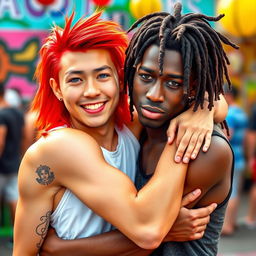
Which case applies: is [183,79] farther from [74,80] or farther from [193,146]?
[74,80]

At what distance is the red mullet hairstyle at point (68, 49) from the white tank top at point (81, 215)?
212mm

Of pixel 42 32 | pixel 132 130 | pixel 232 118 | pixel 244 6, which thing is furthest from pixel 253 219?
pixel 132 130

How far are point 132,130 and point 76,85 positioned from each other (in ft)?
1.48

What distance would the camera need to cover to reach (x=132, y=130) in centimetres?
275

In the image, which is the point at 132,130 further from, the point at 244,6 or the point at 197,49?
the point at 244,6

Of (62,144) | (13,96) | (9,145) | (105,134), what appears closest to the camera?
(62,144)

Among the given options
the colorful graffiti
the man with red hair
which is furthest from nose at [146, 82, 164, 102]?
the colorful graffiti

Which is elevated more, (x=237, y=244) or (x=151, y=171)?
(x=151, y=171)

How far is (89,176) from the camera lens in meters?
2.32

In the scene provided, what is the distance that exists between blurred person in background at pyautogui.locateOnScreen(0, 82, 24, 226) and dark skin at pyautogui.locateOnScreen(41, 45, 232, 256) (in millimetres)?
3846

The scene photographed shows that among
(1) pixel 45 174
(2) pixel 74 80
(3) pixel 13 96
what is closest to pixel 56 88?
(2) pixel 74 80

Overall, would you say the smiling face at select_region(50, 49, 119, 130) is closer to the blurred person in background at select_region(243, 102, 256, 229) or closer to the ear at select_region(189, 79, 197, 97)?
the ear at select_region(189, 79, 197, 97)

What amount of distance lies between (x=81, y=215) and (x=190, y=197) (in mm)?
485

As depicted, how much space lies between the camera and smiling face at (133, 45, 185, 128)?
2268 mm
